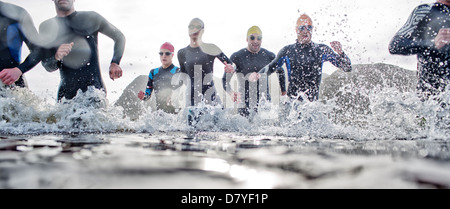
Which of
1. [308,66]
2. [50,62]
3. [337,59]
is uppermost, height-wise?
[337,59]

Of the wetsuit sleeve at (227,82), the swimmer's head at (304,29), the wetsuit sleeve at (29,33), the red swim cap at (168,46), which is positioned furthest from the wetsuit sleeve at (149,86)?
the swimmer's head at (304,29)

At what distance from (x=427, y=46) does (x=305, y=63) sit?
2033 millimetres

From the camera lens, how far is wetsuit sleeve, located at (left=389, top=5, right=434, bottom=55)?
12.7 ft

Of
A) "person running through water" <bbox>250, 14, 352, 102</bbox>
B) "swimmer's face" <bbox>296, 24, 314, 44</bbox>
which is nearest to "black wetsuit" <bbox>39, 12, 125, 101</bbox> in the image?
"person running through water" <bbox>250, 14, 352, 102</bbox>


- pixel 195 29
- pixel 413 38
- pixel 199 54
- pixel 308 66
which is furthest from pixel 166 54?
pixel 413 38

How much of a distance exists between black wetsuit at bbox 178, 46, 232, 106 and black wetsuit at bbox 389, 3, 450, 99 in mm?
3216

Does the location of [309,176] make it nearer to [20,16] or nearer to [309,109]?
[309,109]

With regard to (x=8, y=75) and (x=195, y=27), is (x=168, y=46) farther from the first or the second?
(x=8, y=75)

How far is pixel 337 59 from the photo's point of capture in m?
5.38

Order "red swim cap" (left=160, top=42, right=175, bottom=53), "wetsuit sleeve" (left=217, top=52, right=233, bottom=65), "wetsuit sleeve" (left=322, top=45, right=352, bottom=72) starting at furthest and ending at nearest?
1. "red swim cap" (left=160, top=42, right=175, bottom=53)
2. "wetsuit sleeve" (left=217, top=52, right=233, bottom=65)
3. "wetsuit sleeve" (left=322, top=45, right=352, bottom=72)

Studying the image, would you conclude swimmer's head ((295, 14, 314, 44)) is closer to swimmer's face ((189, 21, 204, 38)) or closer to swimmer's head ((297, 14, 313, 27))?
swimmer's head ((297, 14, 313, 27))

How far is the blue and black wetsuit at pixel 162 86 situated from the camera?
6.89 m

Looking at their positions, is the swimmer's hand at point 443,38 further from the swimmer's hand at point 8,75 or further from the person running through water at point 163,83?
the swimmer's hand at point 8,75
